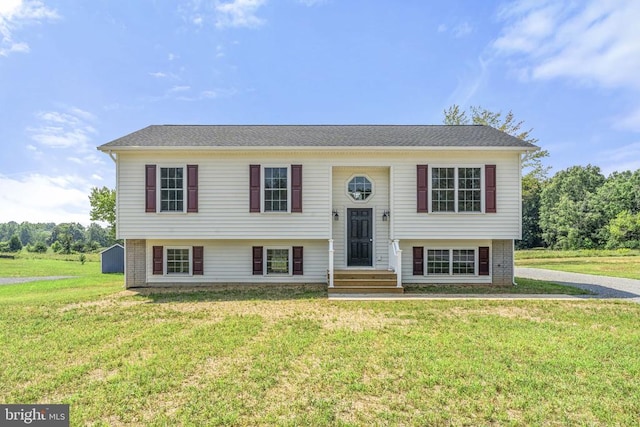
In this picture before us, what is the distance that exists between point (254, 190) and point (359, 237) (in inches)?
169

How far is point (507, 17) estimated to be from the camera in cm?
1260

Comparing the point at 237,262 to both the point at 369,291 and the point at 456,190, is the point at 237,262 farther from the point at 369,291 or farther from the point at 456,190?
the point at 456,190

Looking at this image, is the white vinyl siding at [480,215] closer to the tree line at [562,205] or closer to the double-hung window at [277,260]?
the double-hung window at [277,260]

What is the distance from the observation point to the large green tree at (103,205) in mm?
26594

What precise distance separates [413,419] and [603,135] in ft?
135

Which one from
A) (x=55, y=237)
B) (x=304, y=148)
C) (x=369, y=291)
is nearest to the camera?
(x=369, y=291)

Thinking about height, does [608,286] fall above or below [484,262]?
below

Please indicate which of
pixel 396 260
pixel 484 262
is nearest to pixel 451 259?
pixel 484 262

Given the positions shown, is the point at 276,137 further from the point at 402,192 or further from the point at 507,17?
the point at 507,17

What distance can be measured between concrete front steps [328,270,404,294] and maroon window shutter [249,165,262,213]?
367 centimetres

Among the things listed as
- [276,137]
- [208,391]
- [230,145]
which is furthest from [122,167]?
[208,391]

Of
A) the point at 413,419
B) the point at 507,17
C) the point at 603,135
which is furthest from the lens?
the point at 603,135

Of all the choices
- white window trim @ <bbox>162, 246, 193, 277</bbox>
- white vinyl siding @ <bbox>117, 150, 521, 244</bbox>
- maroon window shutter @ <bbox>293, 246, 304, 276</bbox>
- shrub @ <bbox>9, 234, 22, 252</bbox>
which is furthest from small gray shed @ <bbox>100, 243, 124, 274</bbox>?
shrub @ <bbox>9, 234, 22, 252</bbox>

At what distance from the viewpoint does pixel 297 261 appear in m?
11.4
